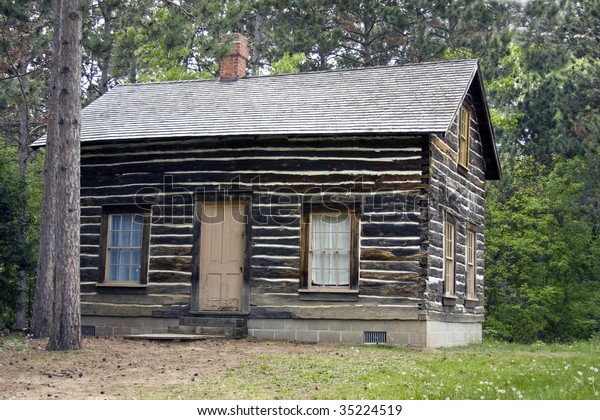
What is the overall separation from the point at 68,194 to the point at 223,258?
449 cm

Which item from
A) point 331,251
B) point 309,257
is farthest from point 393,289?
point 309,257

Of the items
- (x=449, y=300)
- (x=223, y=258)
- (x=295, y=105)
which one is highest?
(x=295, y=105)

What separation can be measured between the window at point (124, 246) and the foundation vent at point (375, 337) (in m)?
5.02

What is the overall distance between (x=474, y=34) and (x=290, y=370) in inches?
935

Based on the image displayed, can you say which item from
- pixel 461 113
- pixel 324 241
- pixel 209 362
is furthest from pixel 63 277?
pixel 461 113

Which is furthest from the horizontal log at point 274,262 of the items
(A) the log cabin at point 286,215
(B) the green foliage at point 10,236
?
(B) the green foliage at point 10,236

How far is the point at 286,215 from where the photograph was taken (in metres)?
17.4

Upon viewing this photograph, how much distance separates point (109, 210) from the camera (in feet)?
61.8

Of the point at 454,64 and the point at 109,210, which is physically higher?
the point at 454,64

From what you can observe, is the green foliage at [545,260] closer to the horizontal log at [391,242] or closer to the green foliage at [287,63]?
the green foliage at [287,63]

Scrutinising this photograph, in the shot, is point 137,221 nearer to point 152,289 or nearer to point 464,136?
point 152,289

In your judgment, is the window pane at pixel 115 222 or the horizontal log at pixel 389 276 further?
the window pane at pixel 115 222

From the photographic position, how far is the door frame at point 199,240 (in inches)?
689

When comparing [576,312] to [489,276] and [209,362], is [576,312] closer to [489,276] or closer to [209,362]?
[489,276]
